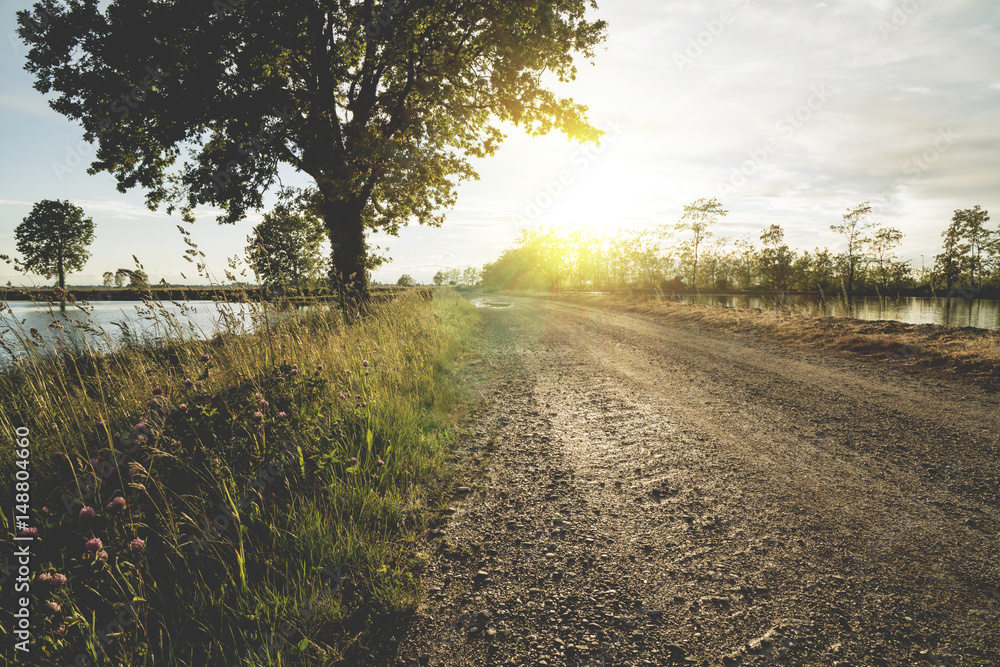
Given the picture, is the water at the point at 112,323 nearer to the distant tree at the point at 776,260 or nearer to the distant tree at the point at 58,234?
the distant tree at the point at 58,234

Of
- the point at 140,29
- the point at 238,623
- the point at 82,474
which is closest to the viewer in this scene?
the point at 238,623

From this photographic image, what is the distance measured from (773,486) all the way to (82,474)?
536 centimetres

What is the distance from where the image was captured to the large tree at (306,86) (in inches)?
383

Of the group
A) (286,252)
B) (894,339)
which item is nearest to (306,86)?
(286,252)

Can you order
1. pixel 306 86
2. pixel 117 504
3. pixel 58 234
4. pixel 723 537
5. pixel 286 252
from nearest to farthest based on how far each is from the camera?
pixel 117 504
pixel 723 537
pixel 286 252
pixel 306 86
pixel 58 234

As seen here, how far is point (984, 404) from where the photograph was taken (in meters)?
5.27

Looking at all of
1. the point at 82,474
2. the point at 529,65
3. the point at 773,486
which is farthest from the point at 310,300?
the point at 529,65

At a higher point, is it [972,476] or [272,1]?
[272,1]

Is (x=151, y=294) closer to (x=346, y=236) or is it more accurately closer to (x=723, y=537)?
(x=723, y=537)

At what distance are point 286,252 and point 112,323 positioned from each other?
3.88 metres

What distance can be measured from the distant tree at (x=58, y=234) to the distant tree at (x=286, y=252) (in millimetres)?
26231

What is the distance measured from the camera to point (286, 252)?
25.1ft

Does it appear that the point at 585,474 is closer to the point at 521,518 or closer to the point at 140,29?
the point at 521,518

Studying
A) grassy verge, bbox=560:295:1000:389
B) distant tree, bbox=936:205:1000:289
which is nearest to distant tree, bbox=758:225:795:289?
distant tree, bbox=936:205:1000:289
